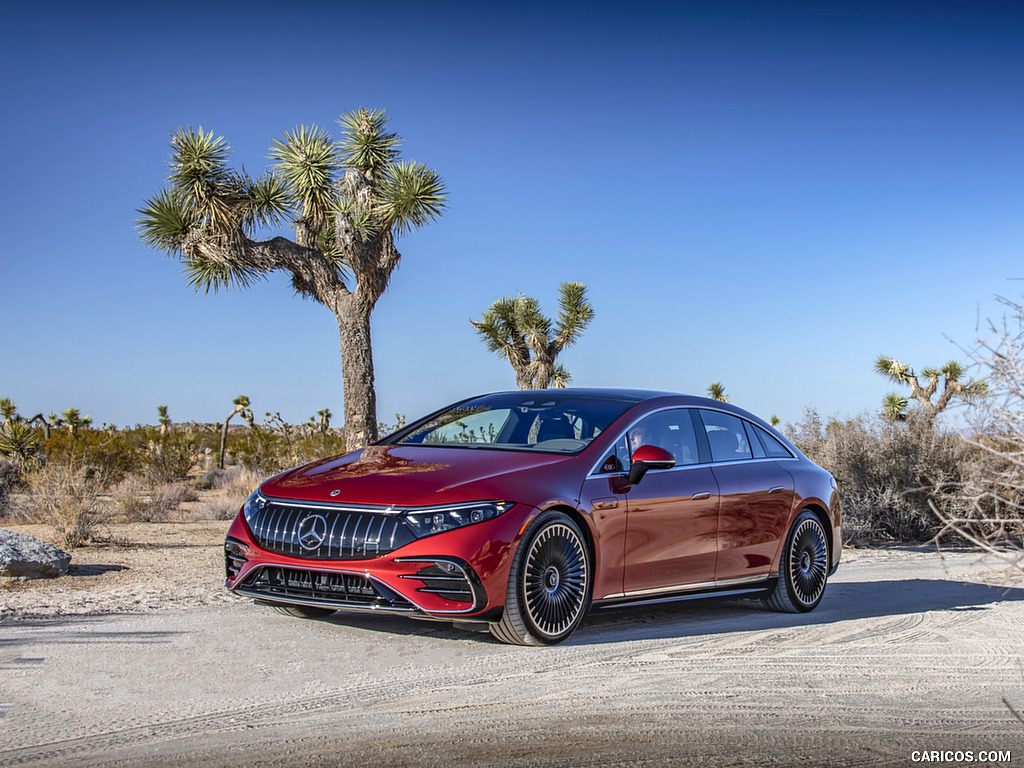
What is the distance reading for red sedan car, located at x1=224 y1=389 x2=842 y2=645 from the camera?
5836 millimetres

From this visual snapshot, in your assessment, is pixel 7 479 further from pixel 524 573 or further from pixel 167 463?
pixel 524 573

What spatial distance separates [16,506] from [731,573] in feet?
45.9

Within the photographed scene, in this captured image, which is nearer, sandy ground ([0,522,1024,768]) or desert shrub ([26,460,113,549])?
sandy ground ([0,522,1024,768])

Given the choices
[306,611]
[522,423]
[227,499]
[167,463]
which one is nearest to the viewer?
[306,611]

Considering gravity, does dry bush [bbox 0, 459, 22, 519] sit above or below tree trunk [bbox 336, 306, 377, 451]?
below

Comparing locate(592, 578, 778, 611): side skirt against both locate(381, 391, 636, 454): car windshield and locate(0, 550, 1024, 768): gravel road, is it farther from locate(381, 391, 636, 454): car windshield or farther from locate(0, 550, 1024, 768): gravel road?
locate(381, 391, 636, 454): car windshield

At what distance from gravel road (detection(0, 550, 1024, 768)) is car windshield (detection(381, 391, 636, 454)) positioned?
1360mm

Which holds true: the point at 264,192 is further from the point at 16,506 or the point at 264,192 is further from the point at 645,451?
the point at 645,451

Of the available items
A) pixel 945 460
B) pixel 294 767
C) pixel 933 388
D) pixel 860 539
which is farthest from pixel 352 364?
pixel 933 388

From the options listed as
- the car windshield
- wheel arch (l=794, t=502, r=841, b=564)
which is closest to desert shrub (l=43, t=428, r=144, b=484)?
the car windshield

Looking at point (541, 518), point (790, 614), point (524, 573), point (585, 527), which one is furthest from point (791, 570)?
point (524, 573)

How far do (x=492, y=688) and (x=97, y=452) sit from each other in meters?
19.4

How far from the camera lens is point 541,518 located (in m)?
6.08

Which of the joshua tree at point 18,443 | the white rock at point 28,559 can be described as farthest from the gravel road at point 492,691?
the joshua tree at point 18,443
